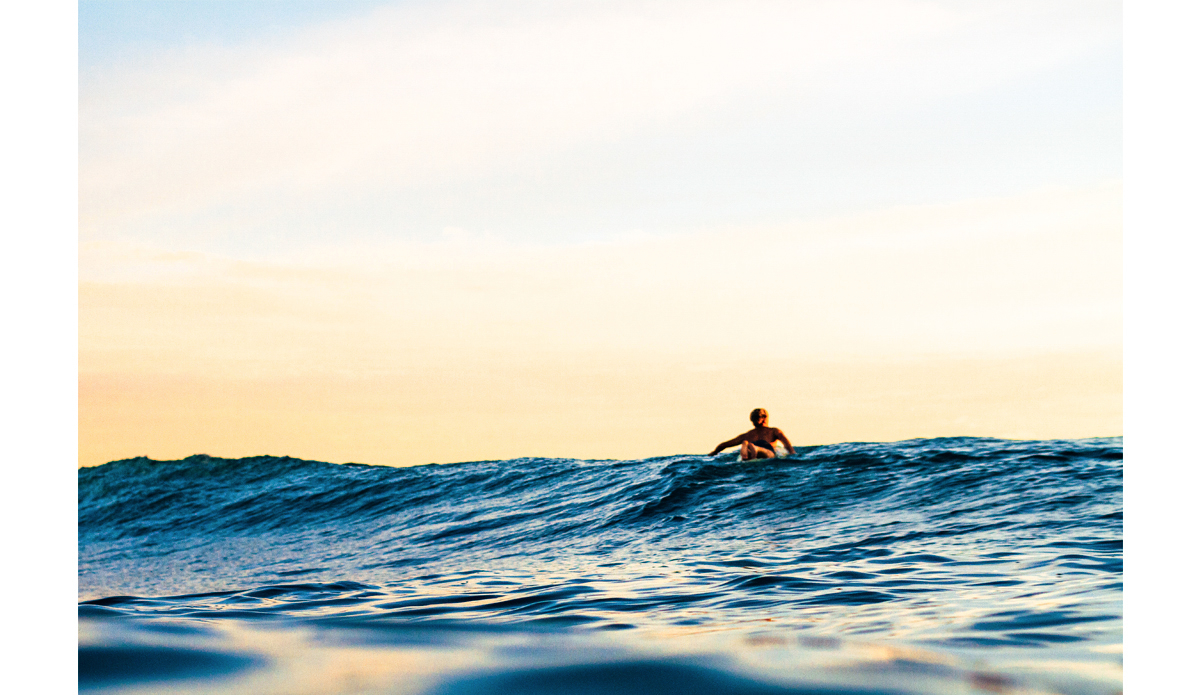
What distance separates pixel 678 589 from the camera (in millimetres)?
4473

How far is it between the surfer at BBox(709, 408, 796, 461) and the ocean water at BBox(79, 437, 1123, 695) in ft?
0.97

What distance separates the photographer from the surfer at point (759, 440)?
12203mm

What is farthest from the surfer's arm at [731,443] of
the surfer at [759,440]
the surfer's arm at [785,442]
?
the surfer's arm at [785,442]

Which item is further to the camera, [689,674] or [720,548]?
[720,548]

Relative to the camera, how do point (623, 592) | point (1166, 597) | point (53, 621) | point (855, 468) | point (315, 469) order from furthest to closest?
point (315, 469), point (855, 468), point (623, 592), point (1166, 597), point (53, 621)

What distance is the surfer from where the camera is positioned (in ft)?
40.0

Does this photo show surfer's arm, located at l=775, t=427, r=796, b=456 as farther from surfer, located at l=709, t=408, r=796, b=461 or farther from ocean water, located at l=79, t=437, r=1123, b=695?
ocean water, located at l=79, t=437, r=1123, b=695

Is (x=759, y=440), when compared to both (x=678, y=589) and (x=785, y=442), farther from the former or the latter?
(x=678, y=589)

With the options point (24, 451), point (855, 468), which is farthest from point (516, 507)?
point (24, 451)

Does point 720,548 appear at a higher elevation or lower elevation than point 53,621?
lower

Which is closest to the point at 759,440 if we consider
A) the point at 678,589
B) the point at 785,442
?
the point at 785,442

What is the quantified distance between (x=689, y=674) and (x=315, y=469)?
1871 centimetres

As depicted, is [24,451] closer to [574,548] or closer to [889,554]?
[889,554]

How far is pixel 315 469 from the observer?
1966 centimetres
